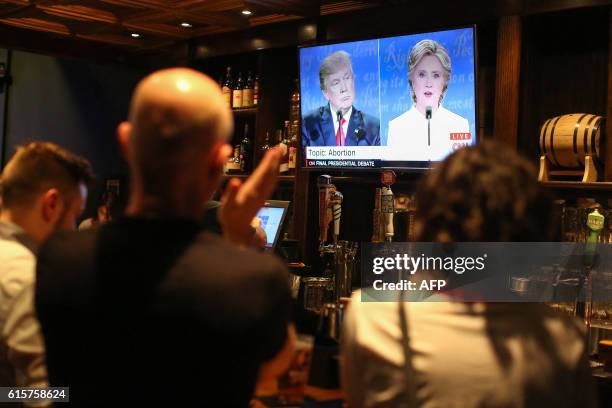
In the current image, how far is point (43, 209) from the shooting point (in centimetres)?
184

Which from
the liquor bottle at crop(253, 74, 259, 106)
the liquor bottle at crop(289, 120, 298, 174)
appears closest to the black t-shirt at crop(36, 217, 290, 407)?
the liquor bottle at crop(289, 120, 298, 174)

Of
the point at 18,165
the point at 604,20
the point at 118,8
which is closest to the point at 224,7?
the point at 118,8

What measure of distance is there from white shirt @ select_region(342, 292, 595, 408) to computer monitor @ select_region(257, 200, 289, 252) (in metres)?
2.37

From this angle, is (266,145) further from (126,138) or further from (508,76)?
(126,138)

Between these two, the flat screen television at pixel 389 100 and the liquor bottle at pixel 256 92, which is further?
the liquor bottle at pixel 256 92

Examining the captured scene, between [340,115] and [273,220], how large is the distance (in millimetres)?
770

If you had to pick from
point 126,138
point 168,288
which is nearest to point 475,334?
point 168,288

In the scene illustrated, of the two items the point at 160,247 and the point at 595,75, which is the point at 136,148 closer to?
the point at 160,247

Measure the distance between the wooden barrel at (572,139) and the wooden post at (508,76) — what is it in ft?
0.58

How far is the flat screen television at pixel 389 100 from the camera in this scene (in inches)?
135

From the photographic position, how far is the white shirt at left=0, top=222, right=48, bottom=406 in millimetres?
1540

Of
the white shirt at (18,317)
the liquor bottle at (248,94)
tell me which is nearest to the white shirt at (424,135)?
the liquor bottle at (248,94)

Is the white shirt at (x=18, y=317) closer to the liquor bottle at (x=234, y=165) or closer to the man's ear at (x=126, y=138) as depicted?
the man's ear at (x=126, y=138)

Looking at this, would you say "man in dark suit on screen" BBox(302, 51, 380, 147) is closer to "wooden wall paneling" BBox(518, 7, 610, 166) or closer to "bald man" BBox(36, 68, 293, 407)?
"wooden wall paneling" BBox(518, 7, 610, 166)
